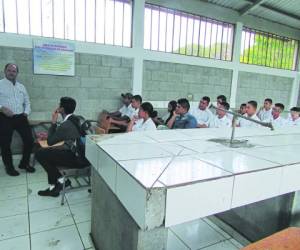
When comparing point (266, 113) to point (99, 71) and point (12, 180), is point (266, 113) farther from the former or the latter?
point (12, 180)

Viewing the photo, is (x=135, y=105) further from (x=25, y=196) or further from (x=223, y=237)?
(x=223, y=237)

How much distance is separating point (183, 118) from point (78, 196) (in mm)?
1653

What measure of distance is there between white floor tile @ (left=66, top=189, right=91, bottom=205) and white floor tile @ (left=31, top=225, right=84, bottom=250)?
1.59ft

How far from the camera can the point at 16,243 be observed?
1.77 metres

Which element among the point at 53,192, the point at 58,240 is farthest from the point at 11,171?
the point at 58,240

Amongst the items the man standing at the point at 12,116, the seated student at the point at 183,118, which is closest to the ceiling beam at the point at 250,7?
the seated student at the point at 183,118

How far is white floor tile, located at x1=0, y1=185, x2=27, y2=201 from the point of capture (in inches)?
98.4

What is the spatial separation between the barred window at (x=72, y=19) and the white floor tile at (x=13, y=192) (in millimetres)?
2350

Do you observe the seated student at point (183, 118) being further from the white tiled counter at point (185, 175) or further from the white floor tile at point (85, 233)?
the white floor tile at point (85, 233)

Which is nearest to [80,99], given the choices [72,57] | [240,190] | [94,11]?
[72,57]

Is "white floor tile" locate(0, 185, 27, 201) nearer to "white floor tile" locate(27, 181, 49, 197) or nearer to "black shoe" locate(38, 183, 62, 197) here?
"white floor tile" locate(27, 181, 49, 197)

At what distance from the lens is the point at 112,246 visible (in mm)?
1401

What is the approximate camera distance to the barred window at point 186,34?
476 centimetres

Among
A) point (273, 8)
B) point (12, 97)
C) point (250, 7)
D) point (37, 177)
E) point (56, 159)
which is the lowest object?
point (37, 177)
